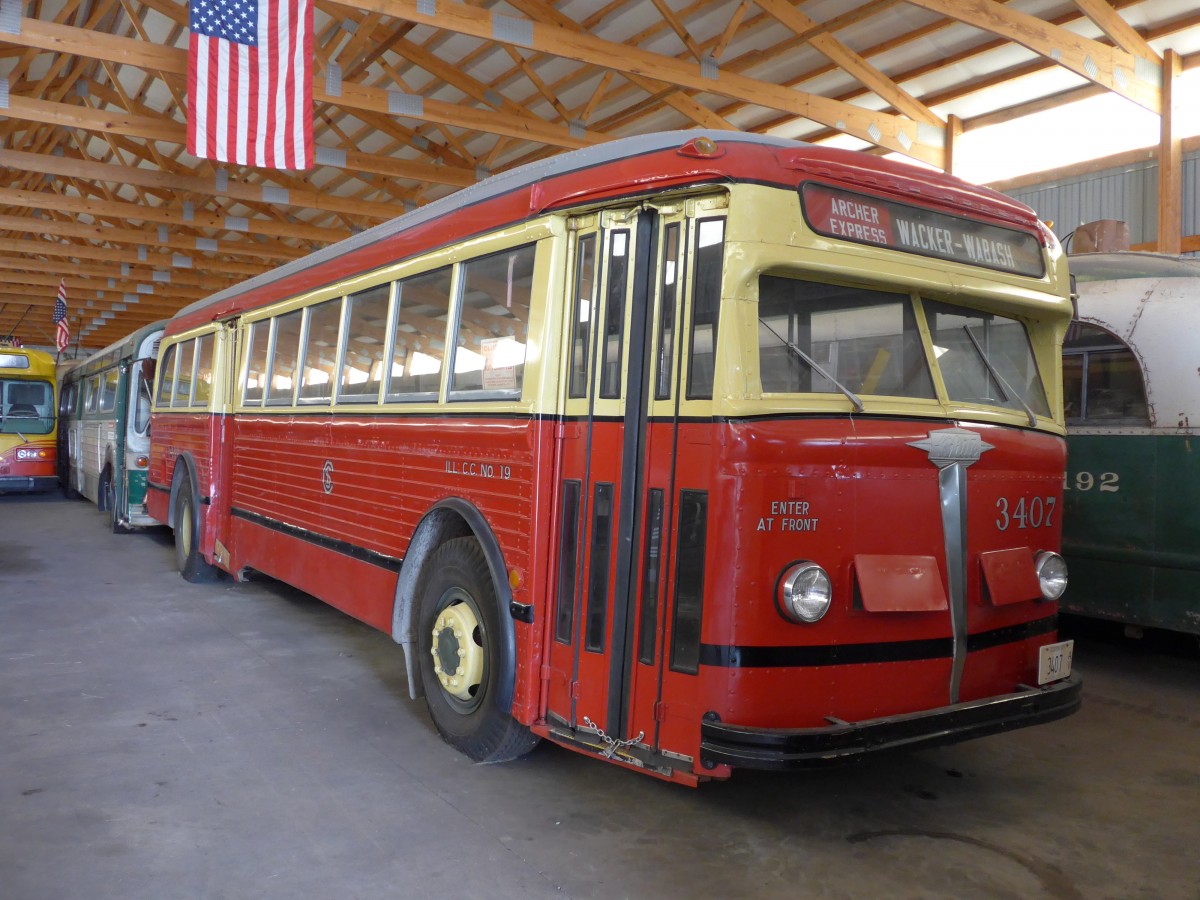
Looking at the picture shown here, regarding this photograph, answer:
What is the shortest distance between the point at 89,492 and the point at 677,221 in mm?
16172

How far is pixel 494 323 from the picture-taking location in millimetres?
4449

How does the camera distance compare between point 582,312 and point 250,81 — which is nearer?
point 582,312

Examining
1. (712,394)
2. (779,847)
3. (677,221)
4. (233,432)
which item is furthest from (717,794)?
(233,432)

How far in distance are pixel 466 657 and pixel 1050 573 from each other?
8.65 feet

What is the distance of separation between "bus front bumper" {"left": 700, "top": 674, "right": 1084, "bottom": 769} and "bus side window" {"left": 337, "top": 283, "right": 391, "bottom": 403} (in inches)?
123

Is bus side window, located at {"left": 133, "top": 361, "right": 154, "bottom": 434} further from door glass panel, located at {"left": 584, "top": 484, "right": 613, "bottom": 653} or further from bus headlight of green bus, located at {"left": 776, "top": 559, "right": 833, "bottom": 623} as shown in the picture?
bus headlight of green bus, located at {"left": 776, "top": 559, "right": 833, "bottom": 623}

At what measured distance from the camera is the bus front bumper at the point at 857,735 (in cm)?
327

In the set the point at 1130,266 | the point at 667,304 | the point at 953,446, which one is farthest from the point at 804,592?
the point at 1130,266

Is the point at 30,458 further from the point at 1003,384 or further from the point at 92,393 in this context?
the point at 1003,384

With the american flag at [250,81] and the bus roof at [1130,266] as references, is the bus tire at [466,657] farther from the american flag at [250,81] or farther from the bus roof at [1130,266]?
the american flag at [250,81]

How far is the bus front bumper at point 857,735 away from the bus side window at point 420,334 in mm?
2429

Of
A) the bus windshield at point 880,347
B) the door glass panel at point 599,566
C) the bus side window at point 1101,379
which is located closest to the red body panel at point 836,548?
the bus windshield at point 880,347

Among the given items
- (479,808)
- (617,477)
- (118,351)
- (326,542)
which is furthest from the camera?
(118,351)

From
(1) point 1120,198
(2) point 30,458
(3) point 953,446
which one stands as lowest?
(2) point 30,458
